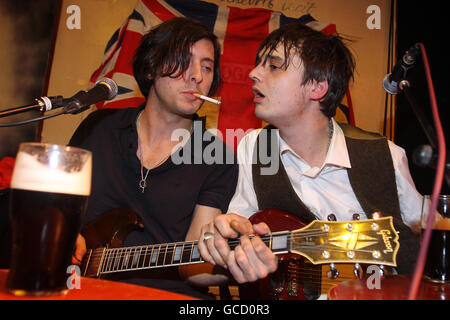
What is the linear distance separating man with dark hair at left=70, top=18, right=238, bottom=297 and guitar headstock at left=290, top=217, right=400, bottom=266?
730 mm

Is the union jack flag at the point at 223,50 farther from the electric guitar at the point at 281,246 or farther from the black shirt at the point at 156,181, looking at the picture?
the electric guitar at the point at 281,246

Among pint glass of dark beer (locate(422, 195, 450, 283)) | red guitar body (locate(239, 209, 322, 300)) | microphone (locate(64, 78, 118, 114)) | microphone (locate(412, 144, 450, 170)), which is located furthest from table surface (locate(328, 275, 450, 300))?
microphone (locate(64, 78, 118, 114))

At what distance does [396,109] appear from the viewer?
9.46 feet

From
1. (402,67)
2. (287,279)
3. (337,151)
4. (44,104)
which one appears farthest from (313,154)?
(44,104)

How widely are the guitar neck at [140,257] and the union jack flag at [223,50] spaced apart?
131cm

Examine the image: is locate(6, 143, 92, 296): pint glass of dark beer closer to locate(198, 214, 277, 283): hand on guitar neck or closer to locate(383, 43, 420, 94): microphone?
locate(198, 214, 277, 283): hand on guitar neck

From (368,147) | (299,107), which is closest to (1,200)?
(299,107)

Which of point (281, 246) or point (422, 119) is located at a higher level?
point (422, 119)

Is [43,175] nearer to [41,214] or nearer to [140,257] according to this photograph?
[41,214]

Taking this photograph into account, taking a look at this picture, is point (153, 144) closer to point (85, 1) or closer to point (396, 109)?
point (85, 1)

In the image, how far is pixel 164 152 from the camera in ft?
6.20

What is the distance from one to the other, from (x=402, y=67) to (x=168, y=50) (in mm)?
1215

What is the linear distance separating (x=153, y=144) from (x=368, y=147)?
99 cm

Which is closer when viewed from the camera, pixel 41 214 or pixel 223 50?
pixel 41 214
